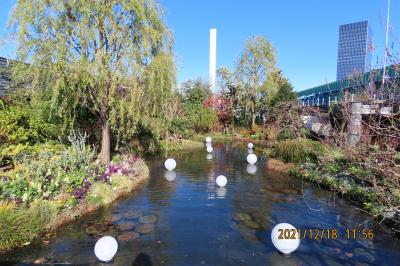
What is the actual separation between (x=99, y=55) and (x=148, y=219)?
4.15 m

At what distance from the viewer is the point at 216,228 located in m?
5.99

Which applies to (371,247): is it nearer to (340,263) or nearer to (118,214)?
(340,263)

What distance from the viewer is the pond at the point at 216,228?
4.80 m

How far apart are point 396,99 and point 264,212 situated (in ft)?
11.1

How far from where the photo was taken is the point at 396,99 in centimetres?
483

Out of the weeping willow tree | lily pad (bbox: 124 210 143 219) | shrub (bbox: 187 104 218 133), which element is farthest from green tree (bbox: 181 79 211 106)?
lily pad (bbox: 124 210 143 219)

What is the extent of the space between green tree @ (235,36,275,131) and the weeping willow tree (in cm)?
1510

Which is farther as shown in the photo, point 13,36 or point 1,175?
point 13,36

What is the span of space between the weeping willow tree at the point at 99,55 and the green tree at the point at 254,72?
15.1 meters

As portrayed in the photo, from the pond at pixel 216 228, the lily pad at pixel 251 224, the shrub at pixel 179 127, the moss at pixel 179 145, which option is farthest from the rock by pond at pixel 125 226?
the shrub at pixel 179 127

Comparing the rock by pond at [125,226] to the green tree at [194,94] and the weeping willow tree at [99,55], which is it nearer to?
the weeping willow tree at [99,55]

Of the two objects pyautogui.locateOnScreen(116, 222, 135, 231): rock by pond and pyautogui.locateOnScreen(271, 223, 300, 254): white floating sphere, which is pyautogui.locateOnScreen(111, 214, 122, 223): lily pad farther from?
pyautogui.locateOnScreen(271, 223, 300, 254): white floating sphere

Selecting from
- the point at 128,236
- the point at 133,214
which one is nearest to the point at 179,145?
the point at 133,214

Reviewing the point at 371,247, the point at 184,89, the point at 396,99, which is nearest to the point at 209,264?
the point at 371,247
